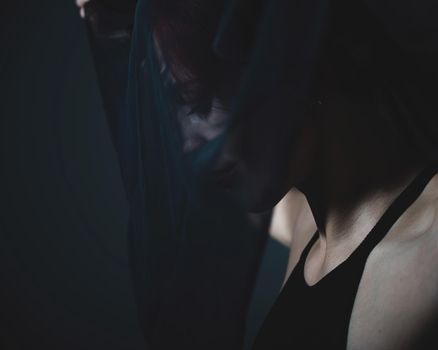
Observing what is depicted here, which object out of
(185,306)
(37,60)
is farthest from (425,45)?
(37,60)

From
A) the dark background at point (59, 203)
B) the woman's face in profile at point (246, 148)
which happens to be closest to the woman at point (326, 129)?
the woman's face in profile at point (246, 148)

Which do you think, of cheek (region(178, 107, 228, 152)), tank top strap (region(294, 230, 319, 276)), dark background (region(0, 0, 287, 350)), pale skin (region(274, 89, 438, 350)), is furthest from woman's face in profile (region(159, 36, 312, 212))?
dark background (region(0, 0, 287, 350))

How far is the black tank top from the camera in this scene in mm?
639

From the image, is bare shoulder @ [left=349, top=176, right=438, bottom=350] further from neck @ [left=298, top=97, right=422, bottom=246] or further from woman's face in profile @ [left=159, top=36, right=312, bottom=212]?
woman's face in profile @ [left=159, top=36, right=312, bottom=212]

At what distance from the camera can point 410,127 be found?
0.56 meters

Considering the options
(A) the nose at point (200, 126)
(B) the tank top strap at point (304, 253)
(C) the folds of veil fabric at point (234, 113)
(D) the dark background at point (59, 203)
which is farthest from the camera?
(D) the dark background at point (59, 203)

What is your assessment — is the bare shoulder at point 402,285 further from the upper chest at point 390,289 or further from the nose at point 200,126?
the nose at point 200,126

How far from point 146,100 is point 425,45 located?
1.39ft

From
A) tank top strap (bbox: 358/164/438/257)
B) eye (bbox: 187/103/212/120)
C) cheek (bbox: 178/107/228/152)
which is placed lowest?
tank top strap (bbox: 358/164/438/257)

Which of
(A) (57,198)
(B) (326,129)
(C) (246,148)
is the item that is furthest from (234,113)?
(A) (57,198)

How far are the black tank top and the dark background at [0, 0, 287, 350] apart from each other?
0.60m

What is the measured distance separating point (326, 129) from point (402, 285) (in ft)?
0.79

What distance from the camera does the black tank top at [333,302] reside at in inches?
25.1

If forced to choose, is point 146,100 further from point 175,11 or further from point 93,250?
point 93,250
